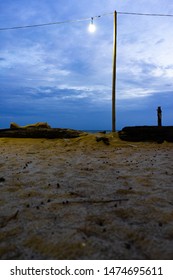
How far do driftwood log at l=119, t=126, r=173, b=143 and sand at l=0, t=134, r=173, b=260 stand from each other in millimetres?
4664

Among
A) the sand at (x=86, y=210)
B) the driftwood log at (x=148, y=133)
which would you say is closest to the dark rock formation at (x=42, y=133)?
the driftwood log at (x=148, y=133)

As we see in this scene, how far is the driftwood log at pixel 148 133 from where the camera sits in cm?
1193

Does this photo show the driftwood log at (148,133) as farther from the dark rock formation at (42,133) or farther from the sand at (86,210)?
the sand at (86,210)

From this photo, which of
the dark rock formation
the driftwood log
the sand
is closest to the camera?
the sand

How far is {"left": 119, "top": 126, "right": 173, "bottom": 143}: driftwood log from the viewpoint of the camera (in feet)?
39.1

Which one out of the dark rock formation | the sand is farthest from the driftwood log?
the sand

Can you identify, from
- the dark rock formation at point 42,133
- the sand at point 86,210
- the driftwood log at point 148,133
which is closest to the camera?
the sand at point 86,210

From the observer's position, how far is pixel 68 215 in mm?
3752

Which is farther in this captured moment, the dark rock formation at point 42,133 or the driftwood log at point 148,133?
the dark rock formation at point 42,133

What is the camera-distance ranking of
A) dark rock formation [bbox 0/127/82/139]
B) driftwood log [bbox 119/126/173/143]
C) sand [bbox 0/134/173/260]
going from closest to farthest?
sand [bbox 0/134/173/260], driftwood log [bbox 119/126/173/143], dark rock formation [bbox 0/127/82/139]

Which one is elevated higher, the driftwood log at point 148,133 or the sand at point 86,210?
the driftwood log at point 148,133

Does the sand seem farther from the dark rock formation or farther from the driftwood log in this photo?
the dark rock formation

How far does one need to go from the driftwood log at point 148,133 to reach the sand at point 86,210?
4.66 m
